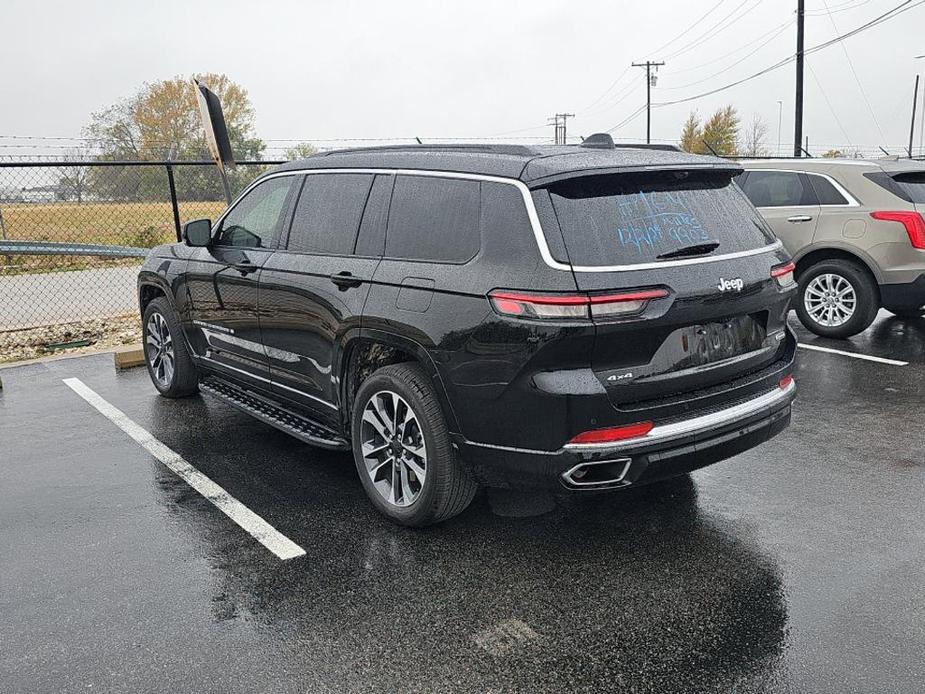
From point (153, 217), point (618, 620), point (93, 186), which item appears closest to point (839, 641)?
point (618, 620)

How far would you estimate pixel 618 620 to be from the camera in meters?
3.27

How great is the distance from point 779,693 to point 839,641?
448 mm

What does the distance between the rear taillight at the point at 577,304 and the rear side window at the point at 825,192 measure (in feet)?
19.0

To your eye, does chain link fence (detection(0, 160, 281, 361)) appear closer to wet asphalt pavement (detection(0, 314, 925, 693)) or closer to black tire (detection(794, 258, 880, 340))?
wet asphalt pavement (detection(0, 314, 925, 693))

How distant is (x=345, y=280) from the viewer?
4.27m

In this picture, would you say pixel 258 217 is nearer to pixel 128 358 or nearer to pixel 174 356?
pixel 174 356

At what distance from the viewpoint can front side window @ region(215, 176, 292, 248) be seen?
16.8 feet

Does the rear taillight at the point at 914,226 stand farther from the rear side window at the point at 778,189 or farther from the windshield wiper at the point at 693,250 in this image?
the windshield wiper at the point at 693,250

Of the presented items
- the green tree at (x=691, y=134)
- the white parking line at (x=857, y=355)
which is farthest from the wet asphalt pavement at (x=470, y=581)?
the green tree at (x=691, y=134)

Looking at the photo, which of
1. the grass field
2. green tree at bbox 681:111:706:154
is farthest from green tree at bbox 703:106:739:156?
the grass field

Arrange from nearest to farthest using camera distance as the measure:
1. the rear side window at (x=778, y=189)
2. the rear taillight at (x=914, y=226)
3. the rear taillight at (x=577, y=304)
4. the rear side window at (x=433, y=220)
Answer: the rear taillight at (x=577, y=304), the rear side window at (x=433, y=220), the rear taillight at (x=914, y=226), the rear side window at (x=778, y=189)

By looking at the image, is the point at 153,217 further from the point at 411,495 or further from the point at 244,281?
the point at 411,495

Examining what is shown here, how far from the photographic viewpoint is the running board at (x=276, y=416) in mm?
4609

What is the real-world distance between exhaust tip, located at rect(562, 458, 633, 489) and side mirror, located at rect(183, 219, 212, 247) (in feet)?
10.7
